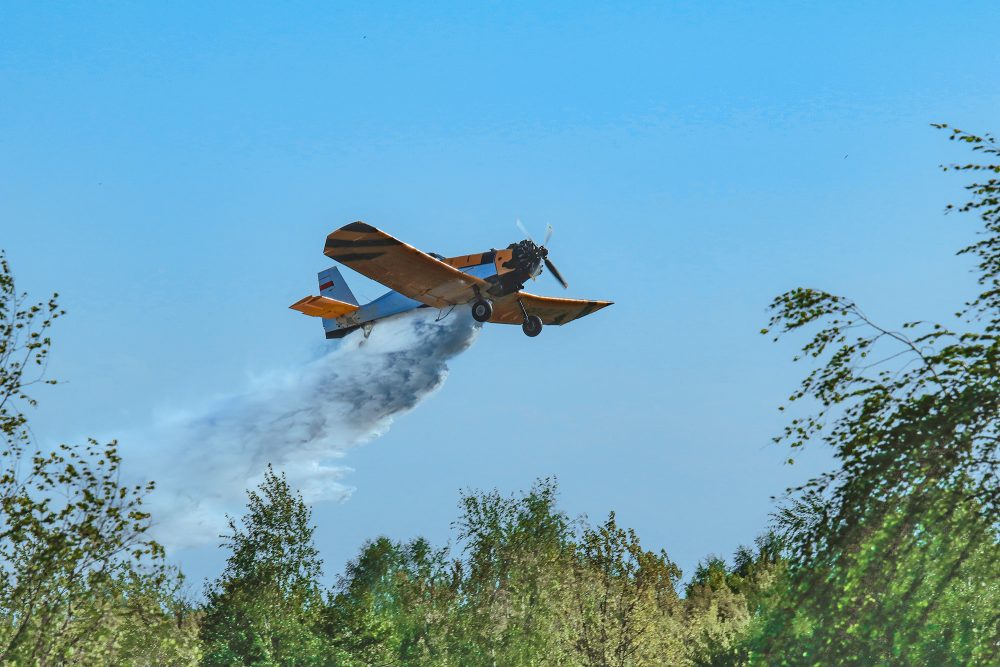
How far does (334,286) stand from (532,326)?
10436 millimetres

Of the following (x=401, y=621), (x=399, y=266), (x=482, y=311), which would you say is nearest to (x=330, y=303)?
(x=399, y=266)

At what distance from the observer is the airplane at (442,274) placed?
122 feet

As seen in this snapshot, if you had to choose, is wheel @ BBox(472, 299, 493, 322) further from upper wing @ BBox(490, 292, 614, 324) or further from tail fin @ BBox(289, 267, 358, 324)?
tail fin @ BBox(289, 267, 358, 324)

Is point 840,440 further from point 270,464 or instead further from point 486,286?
point 270,464

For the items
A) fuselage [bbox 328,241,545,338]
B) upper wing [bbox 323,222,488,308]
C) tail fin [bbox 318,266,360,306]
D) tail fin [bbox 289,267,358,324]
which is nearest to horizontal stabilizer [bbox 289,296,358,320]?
tail fin [bbox 289,267,358,324]

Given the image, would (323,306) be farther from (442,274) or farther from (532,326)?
(532,326)

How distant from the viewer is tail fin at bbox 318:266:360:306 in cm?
4684

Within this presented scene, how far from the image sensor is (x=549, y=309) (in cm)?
4600

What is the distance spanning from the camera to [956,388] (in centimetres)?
1378

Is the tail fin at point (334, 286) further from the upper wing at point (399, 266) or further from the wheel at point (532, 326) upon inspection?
the wheel at point (532, 326)

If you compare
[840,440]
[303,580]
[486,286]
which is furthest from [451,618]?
[840,440]

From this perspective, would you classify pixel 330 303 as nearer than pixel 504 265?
No

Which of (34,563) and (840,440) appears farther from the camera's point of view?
(34,563)

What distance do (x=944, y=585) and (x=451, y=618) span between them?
34287 mm
